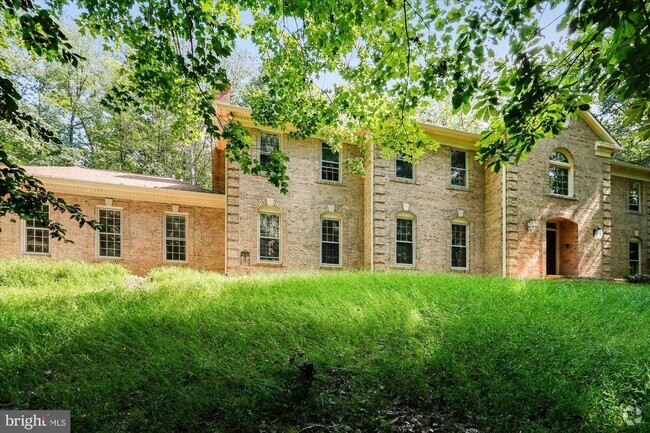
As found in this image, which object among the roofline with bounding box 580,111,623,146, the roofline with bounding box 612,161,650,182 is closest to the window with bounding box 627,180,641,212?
the roofline with bounding box 612,161,650,182

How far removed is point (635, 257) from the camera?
18.7 metres

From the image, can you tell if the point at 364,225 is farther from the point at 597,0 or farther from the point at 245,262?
the point at 597,0

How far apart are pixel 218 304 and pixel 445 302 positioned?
4233 millimetres

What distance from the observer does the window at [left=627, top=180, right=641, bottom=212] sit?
62.7 feet

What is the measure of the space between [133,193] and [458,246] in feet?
44.4

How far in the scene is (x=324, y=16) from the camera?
4.65m

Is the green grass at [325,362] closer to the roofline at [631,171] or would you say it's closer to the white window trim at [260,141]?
the white window trim at [260,141]

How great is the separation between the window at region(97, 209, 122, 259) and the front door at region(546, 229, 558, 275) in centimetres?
1914

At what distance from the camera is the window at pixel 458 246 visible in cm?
1530

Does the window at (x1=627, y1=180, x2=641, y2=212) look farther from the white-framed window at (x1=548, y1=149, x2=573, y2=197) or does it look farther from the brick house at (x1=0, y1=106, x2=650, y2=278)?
the white-framed window at (x1=548, y1=149, x2=573, y2=197)

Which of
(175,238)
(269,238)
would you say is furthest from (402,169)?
(175,238)

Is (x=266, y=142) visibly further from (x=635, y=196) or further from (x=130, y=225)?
(x=635, y=196)
